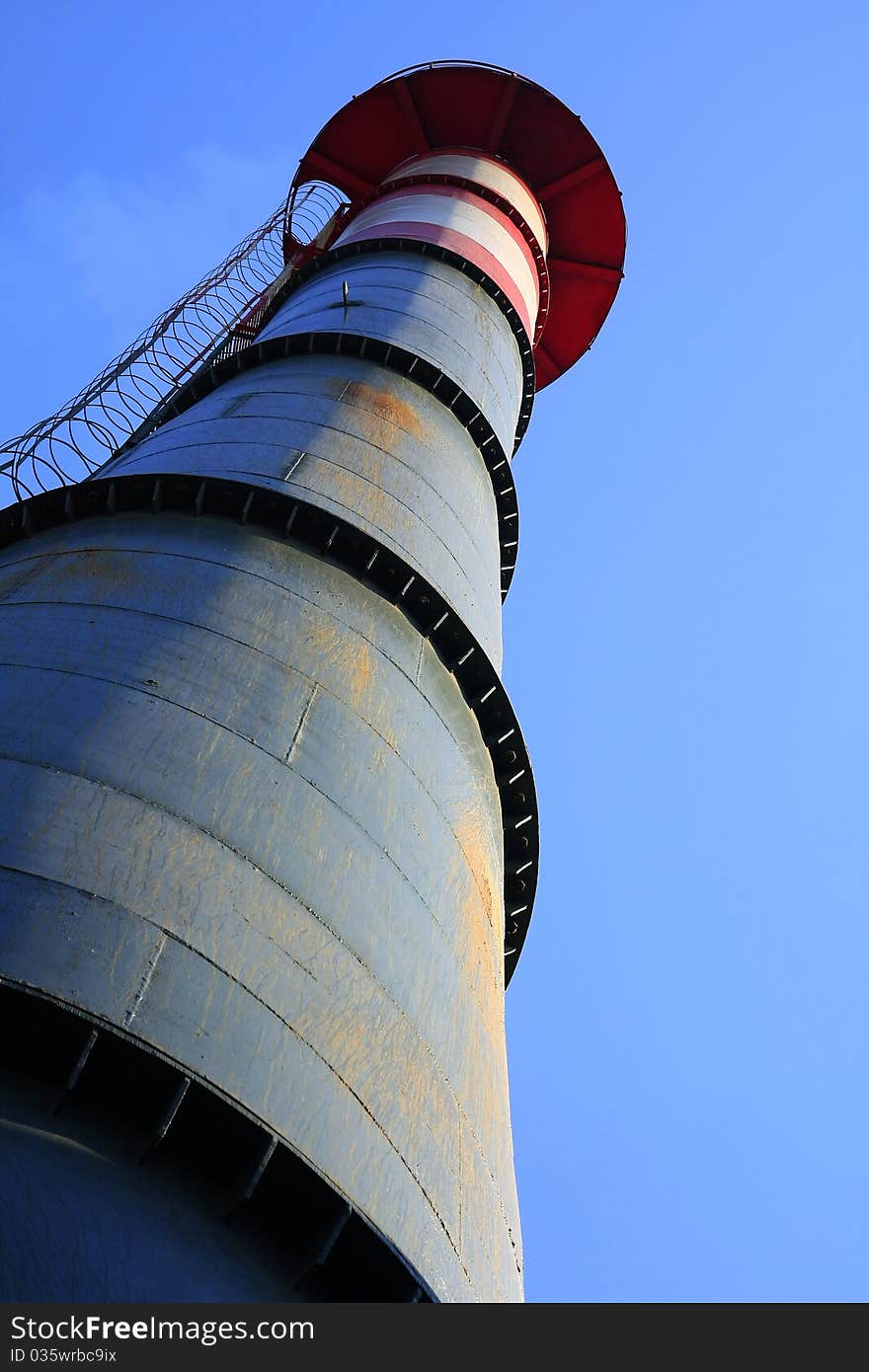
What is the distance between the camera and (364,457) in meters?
9.54

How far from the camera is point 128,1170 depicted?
395 centimetres

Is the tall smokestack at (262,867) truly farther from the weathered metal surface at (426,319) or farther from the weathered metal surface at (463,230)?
the weathered metal surface at (463,230)

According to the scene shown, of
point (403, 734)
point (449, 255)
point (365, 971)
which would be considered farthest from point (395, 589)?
point (449, 255)

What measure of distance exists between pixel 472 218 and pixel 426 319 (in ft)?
19.0

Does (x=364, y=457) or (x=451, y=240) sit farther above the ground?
(x=451, y=240)

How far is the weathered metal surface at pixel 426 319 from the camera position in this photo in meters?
12.8

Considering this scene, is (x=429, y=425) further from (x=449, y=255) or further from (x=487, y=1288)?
(x=487, y=1288)

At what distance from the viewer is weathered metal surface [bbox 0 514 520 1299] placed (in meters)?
4.42

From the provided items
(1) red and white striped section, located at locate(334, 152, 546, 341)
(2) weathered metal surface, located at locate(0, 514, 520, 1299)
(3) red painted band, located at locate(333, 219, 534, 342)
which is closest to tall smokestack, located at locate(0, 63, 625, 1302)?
(2) weathered metal surface, located at locate(0, 514, 520, 1299)

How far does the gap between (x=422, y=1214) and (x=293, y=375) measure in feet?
27.0

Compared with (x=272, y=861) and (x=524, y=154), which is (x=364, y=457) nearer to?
(x=272, y=861)

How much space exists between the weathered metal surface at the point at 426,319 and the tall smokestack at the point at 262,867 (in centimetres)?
197

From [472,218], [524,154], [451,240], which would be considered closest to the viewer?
[451,240]

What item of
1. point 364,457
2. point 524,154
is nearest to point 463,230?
point 524,154
